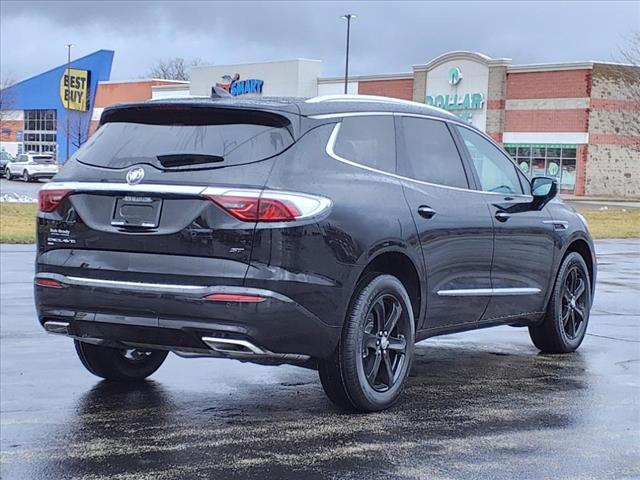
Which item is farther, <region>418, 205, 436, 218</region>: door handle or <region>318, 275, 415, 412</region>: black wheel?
<region>418, 205, 436, 218</region>: door handle

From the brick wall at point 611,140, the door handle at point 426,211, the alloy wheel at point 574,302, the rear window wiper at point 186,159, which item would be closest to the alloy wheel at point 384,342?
the door handle at point 426,211

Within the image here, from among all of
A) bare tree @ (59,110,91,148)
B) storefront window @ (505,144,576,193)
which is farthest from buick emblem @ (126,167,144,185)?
bare tree @ (59,110,91,148)

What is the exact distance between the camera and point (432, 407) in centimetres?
619

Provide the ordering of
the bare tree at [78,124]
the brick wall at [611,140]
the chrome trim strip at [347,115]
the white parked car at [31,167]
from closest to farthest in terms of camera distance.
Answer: the chrome trim strip at [347,115] → the brick wall at [611,140] → the white parked car at [31,167] → the bare tree at [78,124]

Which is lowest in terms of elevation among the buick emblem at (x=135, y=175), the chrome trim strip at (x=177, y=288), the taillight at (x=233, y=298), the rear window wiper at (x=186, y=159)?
the taillight at (x=233, y=298)

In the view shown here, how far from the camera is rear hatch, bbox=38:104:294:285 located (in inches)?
210

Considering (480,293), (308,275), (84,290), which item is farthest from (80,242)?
(480,293)

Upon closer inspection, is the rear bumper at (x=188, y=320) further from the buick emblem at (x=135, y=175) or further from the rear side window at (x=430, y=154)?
the rear side window at (x=430, y=154)

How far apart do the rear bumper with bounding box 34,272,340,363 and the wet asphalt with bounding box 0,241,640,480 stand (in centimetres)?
47

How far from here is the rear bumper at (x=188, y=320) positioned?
17.3 ft

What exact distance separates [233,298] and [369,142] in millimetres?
1527

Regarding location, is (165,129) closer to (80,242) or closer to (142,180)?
(142,180)

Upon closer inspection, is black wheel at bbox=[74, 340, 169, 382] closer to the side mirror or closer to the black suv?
the black suv

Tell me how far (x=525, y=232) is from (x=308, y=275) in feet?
8.41
